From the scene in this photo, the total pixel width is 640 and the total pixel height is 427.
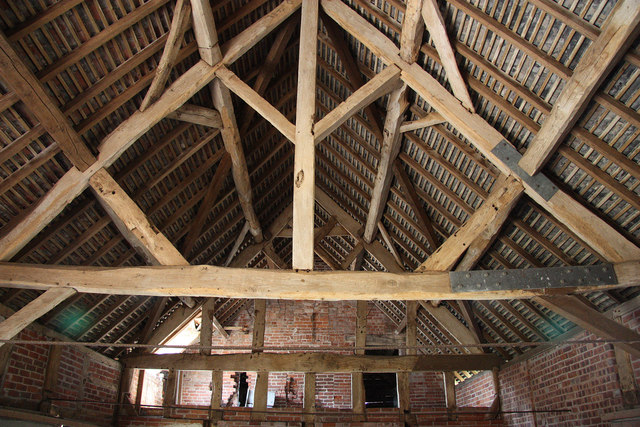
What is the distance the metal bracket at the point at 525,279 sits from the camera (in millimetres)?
3773

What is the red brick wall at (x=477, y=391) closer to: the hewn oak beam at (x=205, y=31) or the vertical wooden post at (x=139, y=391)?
the vertical wooden post at (x=139, y=391)

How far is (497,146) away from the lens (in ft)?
13.1

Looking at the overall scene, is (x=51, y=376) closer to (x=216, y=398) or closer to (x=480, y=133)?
(x=216, y=398)

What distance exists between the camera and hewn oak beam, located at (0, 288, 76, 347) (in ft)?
12.9

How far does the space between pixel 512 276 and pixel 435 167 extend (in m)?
→ 1.64

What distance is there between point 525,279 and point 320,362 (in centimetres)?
333

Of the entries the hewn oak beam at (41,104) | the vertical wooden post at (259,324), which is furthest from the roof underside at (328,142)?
the vertical wooden post at (259,324)

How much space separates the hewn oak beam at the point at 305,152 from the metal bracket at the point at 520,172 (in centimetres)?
144

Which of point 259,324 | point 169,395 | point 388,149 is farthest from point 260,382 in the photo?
point 388,149

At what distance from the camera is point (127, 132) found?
14.0ft

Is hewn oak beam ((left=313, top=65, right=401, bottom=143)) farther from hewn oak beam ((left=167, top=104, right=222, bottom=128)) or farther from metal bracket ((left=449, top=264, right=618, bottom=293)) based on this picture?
metal bracket ((left=449, top=264, right=618, bottom=293))

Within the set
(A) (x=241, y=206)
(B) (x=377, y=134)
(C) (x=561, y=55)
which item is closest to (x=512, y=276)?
(C) (x=561, y=55)

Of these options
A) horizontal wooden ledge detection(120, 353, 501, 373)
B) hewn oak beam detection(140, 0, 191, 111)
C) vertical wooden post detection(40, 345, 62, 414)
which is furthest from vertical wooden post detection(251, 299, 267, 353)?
hewn oak beam detection(140, 0, 191, 111)

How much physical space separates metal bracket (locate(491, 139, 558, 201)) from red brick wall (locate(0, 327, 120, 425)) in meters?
4.45
